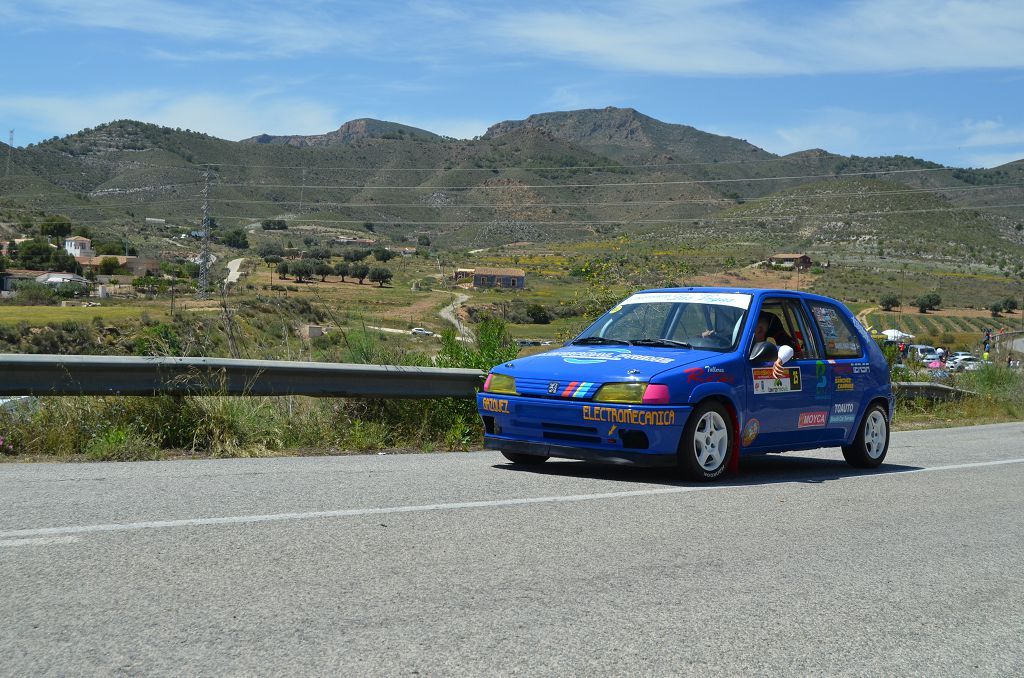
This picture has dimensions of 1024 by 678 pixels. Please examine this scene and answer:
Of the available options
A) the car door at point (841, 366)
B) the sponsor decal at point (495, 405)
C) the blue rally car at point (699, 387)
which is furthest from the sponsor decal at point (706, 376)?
the car door at point (841, 366)

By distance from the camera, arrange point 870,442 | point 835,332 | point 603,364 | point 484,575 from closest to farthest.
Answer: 1. point 484,575
2. point 603,364
3. point 835,332
4. point 870,442

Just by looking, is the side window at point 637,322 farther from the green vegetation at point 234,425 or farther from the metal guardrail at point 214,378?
the green vegetation at point 234,425

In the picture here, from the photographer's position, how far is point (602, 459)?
27.5 feet

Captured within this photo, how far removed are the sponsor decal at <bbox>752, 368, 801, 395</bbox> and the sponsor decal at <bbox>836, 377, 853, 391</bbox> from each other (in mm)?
703

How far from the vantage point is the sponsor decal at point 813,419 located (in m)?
9.67

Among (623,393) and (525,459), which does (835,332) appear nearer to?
(623,393)

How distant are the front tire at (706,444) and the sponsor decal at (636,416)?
233mm

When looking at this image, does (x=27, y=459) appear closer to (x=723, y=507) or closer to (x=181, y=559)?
(x=181, y=559)

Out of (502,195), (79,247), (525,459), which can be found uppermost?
(502,195)

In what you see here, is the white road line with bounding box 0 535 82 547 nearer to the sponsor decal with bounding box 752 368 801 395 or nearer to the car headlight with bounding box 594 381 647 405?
the car headlight with bounding box 594 381 647 405

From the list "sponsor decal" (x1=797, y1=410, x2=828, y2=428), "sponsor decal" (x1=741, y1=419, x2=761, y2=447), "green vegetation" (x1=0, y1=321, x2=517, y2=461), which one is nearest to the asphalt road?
"sponsor decal" (x1=741, y1=419, x2=761, y2=447)

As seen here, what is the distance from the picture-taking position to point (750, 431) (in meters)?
9.06

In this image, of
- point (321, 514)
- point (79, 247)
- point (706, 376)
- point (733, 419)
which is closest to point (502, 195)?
point (79, 247)

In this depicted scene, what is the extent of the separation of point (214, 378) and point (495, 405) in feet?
8.72
